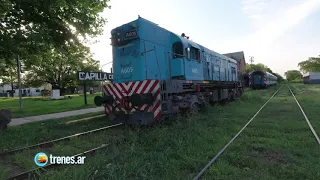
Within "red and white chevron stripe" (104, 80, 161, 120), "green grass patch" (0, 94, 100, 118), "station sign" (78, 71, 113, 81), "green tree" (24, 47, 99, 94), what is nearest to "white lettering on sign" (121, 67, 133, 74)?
"red and white chevron stripe" (104, 80, 161, 120)

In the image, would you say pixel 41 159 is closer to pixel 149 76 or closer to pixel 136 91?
pixel 136 91

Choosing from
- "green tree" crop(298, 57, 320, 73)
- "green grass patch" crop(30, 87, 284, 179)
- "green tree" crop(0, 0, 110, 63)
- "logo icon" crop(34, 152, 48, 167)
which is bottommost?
"logo icon" crop(34, 152, 48, 167)

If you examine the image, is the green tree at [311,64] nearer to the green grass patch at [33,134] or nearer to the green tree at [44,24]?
the green tree at [44,24]

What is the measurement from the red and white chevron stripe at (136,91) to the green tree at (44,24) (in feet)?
17.0

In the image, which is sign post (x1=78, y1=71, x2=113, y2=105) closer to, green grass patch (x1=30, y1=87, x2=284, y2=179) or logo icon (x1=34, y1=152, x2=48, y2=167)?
green grass patch (x1=30, y1=87, x2=284, y2=179)

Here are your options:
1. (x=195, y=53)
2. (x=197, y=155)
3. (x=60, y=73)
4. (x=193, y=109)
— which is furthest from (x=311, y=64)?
(x=197, y=155)

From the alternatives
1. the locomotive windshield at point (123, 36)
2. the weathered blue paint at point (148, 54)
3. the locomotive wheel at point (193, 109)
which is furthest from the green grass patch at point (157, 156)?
the locomotive windshield at point (123, 36)

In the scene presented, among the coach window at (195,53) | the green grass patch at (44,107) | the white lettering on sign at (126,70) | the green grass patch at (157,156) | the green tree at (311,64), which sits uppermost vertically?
the green tree at (311,64)

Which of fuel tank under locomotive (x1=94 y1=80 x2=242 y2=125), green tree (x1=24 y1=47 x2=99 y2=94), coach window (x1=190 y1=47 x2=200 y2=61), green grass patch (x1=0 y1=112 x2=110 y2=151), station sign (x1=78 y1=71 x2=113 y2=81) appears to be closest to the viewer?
green grass patch (x1=0 y1=112 x2=110 y2=151)

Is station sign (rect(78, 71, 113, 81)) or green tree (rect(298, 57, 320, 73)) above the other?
green tree (rect(298, 57, 320, 73))

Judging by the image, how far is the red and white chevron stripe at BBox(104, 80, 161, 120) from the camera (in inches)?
344

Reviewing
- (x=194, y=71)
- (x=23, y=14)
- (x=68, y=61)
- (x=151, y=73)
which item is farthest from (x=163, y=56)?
(x=68, y=61)

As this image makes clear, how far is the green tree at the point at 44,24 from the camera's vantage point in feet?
39.3

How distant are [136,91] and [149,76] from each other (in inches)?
37.4
